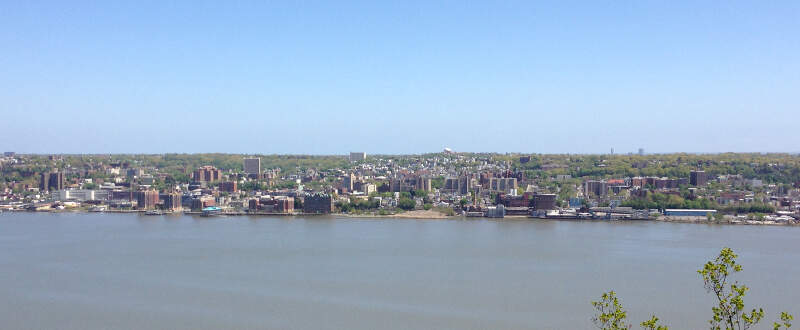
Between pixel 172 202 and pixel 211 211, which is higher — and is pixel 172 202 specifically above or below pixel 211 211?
above

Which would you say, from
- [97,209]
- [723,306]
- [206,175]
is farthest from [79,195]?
[723,306]

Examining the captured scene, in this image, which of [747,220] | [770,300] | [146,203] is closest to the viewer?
[770,300]

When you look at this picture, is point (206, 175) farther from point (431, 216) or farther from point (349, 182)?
point (431, 216)

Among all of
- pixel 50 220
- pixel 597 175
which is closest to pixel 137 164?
pixel 50 220

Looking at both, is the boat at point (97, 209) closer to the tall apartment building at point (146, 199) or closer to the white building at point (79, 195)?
the tall apartment building at point (146, 199)

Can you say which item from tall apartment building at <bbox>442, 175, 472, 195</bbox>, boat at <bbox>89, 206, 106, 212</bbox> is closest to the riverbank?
boat at <bbox>89, 206, 106, 212</bbox>

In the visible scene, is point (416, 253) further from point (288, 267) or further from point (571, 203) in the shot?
point (571, 203)

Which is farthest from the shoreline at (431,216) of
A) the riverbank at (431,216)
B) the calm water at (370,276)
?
the calm water at (370,276)
